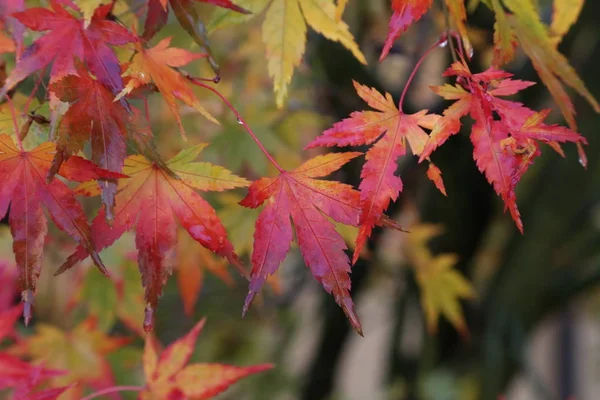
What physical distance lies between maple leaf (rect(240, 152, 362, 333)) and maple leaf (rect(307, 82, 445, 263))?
17 millimetres

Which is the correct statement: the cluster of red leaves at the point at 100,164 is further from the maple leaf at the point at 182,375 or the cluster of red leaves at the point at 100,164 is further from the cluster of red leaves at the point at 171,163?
the maple leaf at the point at 182,375

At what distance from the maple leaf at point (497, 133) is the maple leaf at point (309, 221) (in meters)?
0.08

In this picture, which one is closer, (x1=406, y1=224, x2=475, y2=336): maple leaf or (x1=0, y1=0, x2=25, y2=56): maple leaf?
(x1=0, y1=0, x2=25, y2=56): maple leaf

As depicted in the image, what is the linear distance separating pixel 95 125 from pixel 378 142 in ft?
0.69

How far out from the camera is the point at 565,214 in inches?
59.1

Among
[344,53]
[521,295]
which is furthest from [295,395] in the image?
[344,53]

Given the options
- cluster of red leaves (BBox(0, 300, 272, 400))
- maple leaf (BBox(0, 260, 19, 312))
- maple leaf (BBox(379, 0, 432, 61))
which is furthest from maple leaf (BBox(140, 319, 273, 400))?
maple leaf (BBox(0, 260, 19, 312))

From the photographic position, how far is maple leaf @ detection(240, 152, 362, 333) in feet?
1.56

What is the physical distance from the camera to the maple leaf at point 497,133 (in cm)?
49

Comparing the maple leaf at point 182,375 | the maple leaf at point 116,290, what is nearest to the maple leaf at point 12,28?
the maple leaf at point 182,375

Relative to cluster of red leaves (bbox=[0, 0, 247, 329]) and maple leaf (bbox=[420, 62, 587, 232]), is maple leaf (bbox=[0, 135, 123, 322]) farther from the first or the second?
maple leaf (bbox=[420, 62, 587, 232])

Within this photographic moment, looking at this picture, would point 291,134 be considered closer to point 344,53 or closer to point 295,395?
point 344,53

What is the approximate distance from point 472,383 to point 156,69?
1.31 metres

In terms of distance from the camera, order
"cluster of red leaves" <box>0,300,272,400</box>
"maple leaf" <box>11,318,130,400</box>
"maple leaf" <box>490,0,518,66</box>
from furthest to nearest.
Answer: "maple leaf" <box>11,318,130,400</box>
"cluster of red leaves" <box>0,300,272,400</box>
"maple leaf" <box>490,0,518,66</box>
